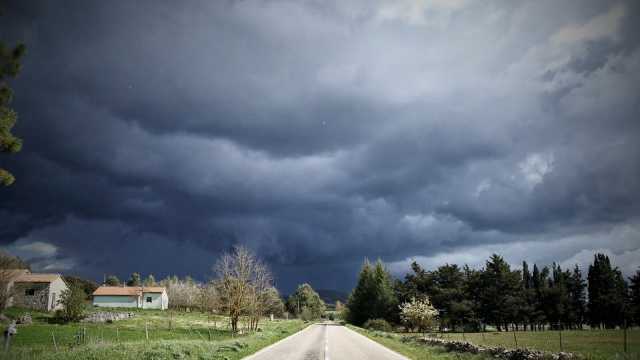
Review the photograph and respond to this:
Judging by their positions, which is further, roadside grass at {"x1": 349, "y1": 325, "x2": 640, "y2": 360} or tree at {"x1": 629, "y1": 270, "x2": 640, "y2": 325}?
tree at {"x1": 629, "y1": 270, "x2": 640, "y2": 325}

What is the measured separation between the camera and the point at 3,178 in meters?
14.4

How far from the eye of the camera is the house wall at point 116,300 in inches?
4255

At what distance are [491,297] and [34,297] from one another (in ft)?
305

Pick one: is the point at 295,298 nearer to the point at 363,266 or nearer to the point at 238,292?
the point at 363,266

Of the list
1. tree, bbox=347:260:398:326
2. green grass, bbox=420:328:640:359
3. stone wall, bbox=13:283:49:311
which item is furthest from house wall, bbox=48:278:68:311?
green grass, bbox=420:328:640:359

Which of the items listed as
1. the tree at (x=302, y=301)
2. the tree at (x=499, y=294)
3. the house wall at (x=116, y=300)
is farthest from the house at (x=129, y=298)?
the tree at (x=499, y=294)

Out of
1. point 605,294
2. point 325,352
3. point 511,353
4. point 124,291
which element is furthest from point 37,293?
point 605,294

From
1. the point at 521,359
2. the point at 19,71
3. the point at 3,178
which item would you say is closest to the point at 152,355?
the point at 3,178

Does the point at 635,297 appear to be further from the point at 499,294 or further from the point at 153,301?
the point at 153,301

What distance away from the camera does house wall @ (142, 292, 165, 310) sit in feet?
361

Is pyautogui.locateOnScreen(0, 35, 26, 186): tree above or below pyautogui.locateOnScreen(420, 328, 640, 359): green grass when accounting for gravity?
above

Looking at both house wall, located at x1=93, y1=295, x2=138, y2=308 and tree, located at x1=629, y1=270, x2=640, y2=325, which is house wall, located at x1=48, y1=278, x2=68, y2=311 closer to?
house wall, located at x1=93, y1=295, x2=138, y2=308

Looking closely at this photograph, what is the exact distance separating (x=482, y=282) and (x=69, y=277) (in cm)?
12776

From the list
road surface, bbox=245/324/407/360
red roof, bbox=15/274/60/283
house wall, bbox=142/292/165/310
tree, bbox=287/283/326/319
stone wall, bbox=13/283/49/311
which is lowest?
tree, bbox=287/283/326/319
